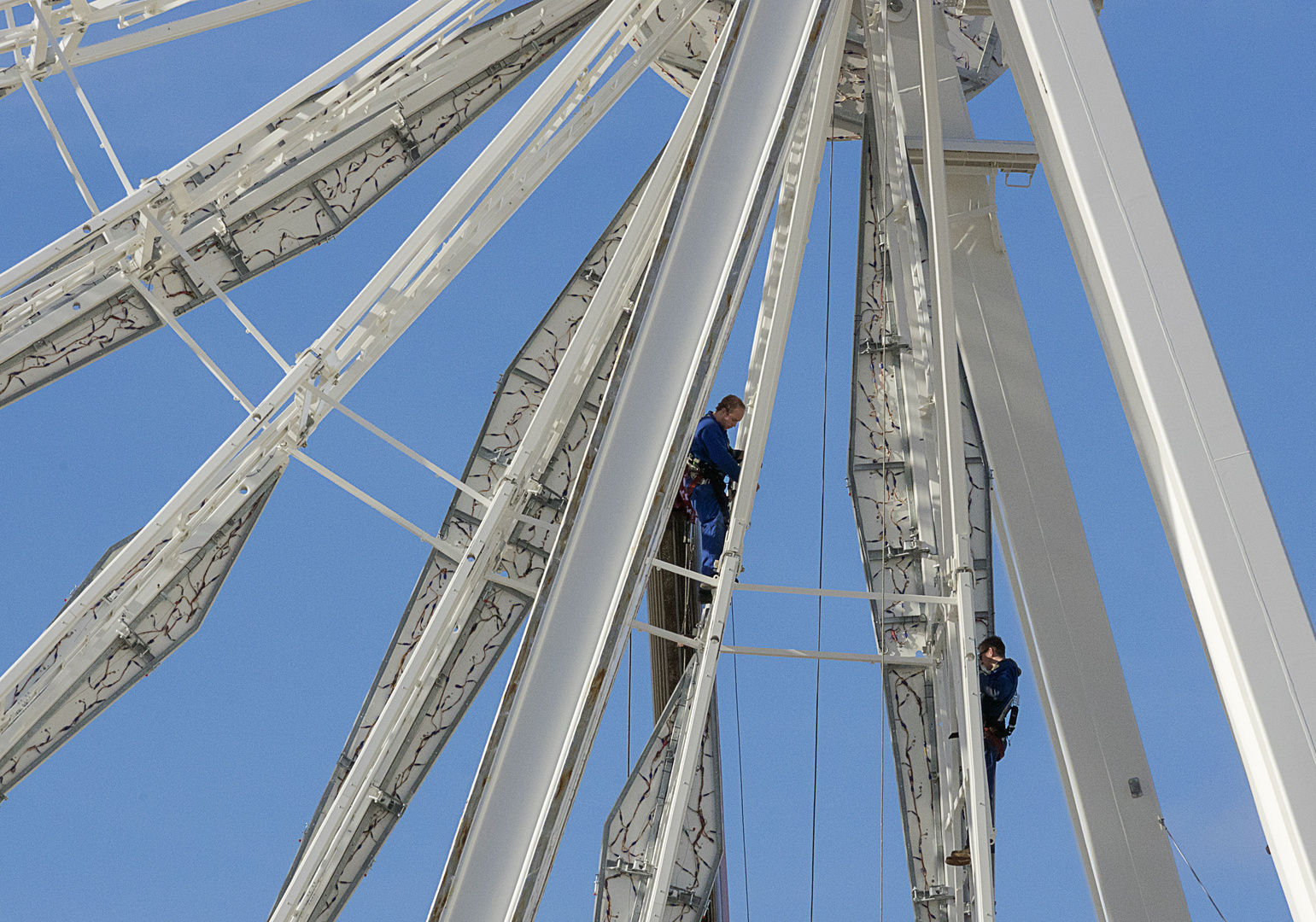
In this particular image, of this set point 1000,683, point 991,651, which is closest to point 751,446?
point 991,651

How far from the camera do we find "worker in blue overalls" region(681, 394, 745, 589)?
16000 mm

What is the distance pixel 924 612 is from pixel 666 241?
216 inches

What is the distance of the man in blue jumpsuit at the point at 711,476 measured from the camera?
1600 centimetres

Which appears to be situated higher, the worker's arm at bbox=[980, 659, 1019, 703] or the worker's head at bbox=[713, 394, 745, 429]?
the worker's head at bbox=[713, 394, 745, 429]

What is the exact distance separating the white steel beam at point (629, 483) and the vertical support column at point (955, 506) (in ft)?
12.6

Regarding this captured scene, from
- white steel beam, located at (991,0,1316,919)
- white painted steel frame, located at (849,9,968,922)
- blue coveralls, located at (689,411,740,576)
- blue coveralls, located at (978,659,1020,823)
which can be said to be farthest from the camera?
blue coveralls, located at (689,411,740,576)

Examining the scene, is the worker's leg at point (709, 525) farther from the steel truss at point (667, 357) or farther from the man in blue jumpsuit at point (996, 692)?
the man in blue jumpsuit at point (996, 692)

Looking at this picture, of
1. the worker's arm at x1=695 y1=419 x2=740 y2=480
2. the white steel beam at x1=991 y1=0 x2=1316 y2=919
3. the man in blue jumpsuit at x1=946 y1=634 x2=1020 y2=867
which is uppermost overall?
the worker's arm at x1=695 y1=419 x2=740 y2=480

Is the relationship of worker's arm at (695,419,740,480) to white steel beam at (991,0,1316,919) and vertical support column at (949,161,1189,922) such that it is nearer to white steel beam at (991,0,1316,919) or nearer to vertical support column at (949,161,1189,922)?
vertical support column at (949,161,1189,922)

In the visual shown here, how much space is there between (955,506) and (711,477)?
8.64ft

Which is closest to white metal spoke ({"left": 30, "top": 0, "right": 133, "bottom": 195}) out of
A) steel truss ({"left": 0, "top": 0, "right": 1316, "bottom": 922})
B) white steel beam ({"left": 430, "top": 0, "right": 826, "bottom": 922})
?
steel truss ({"left": 0, "top": 0, "right": 1316, "bottom": 922})

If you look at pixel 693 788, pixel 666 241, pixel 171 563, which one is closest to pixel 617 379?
pixel 666 241

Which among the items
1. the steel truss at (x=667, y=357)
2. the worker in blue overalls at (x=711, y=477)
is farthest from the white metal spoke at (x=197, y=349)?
the worker in blue overalls at (x=711, y=477)

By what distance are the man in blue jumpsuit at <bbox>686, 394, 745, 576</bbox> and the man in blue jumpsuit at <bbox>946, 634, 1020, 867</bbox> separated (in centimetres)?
258
